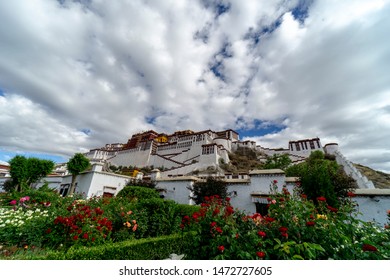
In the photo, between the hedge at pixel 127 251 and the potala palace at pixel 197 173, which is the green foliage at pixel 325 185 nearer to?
the potala palace at pixel 197 173

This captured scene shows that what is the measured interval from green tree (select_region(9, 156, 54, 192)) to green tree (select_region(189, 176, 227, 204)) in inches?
791

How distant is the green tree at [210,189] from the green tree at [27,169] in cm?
2009

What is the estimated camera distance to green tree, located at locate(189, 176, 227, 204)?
35.0ft

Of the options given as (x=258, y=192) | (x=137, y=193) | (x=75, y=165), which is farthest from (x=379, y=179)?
(x=75, y=165)

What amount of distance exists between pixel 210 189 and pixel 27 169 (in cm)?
2264

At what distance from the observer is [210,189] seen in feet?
35.3

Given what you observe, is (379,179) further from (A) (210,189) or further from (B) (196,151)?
(A) (210,189)

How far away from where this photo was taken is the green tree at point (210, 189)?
10.7 meters

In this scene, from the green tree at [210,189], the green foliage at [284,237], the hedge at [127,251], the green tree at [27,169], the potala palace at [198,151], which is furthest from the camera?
the potala palace at [198,151]

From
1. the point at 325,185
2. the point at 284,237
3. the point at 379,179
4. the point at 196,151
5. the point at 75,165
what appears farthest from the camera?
the point at 196,151

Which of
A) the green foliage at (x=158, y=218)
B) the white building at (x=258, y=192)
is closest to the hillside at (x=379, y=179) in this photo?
the white building at (x=258, y=192)
